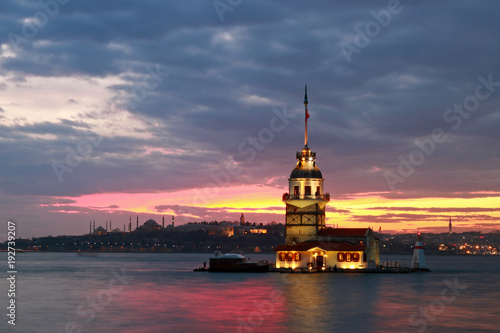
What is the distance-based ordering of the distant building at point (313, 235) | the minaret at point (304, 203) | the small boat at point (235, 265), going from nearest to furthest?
the distant building at point (313, 235)
the minaret at point (304, 203)
the small boat at point (235, 265)

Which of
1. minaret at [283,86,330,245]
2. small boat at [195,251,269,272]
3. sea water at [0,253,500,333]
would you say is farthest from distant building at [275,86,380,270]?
sea water at [0,253,500,333]

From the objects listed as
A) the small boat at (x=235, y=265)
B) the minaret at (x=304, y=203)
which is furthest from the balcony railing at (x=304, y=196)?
the small boat at (x=235, y=265)

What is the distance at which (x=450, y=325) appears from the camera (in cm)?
5100

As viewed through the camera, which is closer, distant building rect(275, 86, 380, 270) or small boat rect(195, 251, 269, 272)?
distant building rect(275, 86, 380, 270)

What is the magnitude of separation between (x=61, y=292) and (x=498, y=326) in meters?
50.5

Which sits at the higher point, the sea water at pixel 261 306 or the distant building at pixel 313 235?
the distant building at pixel 313 235

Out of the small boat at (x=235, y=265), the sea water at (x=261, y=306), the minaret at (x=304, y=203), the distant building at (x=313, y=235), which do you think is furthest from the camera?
the small boat at (x=235, y=265)

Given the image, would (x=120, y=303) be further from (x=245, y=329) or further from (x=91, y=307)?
(x=245, y=329)

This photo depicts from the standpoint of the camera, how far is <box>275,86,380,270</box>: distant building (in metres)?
99.6

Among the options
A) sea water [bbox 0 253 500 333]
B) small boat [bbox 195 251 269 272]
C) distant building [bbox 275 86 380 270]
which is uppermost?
distant building [bbox 275 86 380 270]

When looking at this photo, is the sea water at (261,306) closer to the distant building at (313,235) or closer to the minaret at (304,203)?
the distant building at (313,235)

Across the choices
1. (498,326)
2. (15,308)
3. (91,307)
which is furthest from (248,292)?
(498,326)

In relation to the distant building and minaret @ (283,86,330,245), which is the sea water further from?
minaret @ (283,86,330,245)

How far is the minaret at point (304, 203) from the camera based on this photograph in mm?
103688
